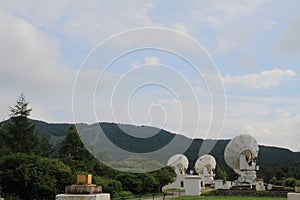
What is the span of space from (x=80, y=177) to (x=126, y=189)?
103 ft

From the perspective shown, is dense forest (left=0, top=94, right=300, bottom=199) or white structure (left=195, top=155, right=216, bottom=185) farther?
white structure (left=195, top=155, right=216, bottom=185)

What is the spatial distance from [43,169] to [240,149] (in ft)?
125

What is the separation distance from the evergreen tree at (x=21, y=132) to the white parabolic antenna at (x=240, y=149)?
2803 cm

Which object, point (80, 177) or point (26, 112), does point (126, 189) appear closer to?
point (26, 112)

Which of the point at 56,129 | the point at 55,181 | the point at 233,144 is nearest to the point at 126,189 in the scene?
the point at 55,181

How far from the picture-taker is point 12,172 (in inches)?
985

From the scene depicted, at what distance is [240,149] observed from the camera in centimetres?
5875

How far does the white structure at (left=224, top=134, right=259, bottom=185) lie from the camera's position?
56.7 m

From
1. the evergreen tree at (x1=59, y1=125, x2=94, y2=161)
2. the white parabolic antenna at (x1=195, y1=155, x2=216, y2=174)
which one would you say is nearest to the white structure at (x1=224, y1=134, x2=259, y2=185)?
the white parabolic antenna at (x1=195, y1=155, x2=216, y2=174)

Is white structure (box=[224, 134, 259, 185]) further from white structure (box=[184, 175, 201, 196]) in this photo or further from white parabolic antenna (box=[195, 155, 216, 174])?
white structure (box=[184, 175, 201, 196])

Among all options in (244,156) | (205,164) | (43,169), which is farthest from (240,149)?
(43,169)

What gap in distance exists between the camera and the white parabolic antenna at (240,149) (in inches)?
2298

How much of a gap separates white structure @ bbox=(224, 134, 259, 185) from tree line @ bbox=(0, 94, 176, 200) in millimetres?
12235

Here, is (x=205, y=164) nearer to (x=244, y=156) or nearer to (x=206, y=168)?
(x=206, y=168)
